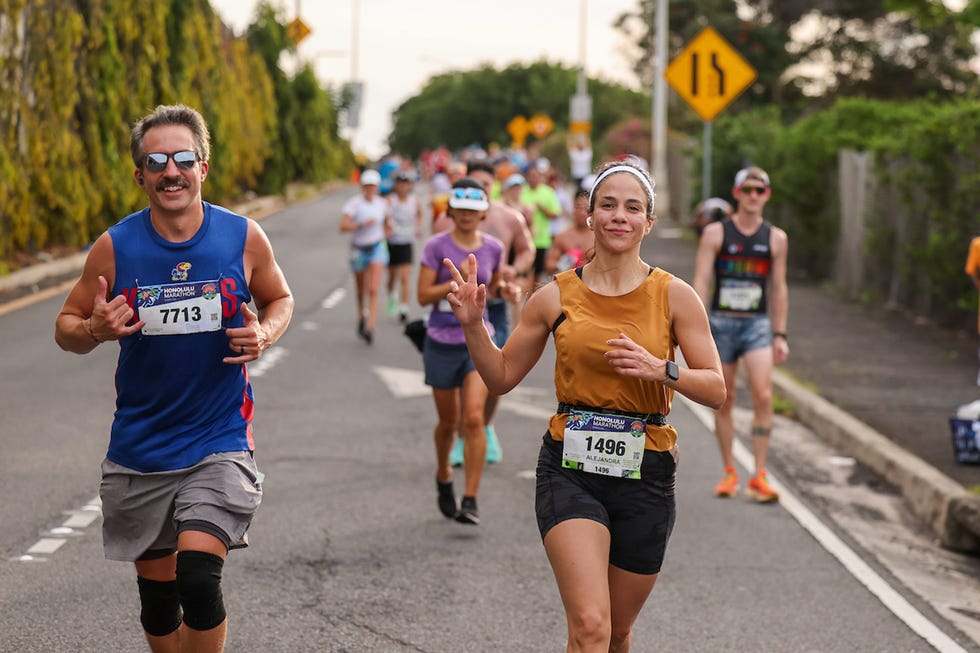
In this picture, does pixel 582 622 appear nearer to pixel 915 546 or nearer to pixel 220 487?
pixel 220 487

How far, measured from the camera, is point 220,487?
469 centimetres

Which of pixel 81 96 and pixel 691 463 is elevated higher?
pixel 81 96

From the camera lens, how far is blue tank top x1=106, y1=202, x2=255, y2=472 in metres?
4.69

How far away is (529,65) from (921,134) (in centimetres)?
11157

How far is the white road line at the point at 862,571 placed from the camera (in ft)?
21.7

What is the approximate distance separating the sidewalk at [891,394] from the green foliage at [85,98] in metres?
8.17

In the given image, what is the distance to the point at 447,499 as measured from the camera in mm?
8281

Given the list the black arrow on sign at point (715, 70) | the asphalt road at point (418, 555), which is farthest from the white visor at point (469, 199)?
the black arrow on sign at point (715, 70)

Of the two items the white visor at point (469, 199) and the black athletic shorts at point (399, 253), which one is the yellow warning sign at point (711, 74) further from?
the white visor at point (469, 199)

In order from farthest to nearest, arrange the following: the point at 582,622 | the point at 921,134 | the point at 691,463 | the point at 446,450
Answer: the point at 921,134 < the point at 691,463 < the point at 446,450 < the point at 582,622

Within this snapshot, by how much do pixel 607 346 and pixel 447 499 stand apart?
151 inches

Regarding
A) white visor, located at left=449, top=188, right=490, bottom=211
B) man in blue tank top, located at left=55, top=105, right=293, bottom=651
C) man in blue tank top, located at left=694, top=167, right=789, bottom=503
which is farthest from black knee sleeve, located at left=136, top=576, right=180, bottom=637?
man in blue tank top, located at left=694, top=167, right=789, bottom=503

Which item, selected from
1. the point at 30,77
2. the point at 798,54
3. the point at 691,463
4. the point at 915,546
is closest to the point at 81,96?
the point at 30,77

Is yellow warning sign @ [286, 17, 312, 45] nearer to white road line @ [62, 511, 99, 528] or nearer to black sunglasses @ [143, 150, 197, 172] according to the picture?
white road line @ [62, 511, 99, 528]
